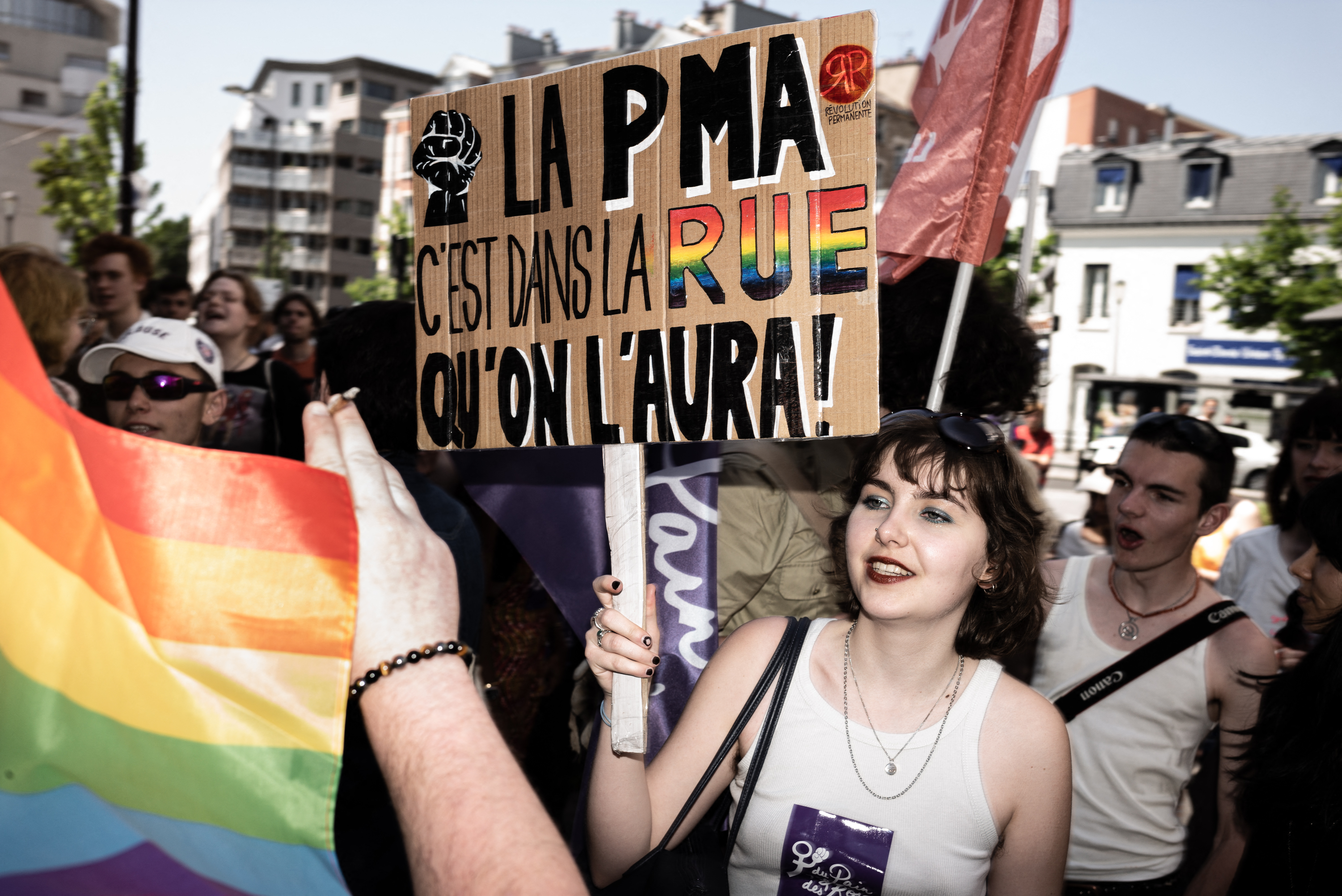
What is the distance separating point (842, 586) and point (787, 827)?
0.62 metres

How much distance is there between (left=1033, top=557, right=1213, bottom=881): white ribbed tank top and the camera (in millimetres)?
2465

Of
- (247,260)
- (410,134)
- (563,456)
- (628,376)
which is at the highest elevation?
(247,260)

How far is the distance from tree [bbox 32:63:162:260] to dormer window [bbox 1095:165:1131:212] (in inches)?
1161

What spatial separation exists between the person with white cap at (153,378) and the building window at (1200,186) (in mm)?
37011

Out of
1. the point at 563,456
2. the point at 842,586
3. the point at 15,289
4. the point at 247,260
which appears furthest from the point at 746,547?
the point at 247,260

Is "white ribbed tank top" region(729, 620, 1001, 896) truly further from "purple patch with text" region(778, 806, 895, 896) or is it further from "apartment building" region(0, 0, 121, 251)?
"apartment building" region(0, 0, 121, 251)

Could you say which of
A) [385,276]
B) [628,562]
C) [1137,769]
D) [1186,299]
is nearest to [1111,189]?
[1186,299]

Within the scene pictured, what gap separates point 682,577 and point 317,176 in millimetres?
77494

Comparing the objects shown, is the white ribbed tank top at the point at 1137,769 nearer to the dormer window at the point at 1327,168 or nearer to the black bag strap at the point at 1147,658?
the black bag strap at the point at 1147,658

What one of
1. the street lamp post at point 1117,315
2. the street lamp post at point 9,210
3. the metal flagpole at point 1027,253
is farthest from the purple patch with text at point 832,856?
the street lamp post at point 1117,315

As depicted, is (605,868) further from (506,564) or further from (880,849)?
(506,564)

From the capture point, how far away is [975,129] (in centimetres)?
248

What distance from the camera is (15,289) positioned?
3158 mm

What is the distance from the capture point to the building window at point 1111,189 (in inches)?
1400
